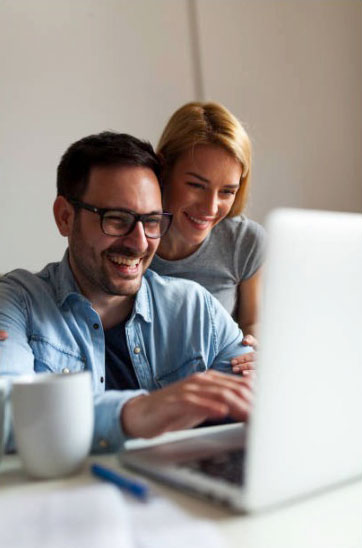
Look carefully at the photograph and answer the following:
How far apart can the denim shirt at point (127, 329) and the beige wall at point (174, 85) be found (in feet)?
4.07

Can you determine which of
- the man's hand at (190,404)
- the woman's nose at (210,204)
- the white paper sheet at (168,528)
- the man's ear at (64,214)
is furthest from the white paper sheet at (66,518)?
the woman's nose at (210,204)

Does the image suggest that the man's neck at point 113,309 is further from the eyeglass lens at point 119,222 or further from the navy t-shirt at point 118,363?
the eyeglass lens at point 119,222

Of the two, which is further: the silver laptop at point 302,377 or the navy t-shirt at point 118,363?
the navy t-shirt at point 118,363

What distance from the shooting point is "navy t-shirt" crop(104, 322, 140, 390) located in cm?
135

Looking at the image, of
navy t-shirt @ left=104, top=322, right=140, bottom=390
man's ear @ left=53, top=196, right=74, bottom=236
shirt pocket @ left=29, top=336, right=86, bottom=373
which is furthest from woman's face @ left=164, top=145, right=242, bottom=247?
shirt pocket @ left=29, top=336, right=86, bottom=373

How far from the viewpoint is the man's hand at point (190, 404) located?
76cm

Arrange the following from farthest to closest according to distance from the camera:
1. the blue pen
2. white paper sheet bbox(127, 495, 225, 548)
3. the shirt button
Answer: the shirt button
the blue pen
white paper sheet bbox(127, 495, 225, 548)

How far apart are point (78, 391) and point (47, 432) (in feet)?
0.19

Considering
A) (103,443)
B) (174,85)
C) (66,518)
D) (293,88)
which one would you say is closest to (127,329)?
(103,443)

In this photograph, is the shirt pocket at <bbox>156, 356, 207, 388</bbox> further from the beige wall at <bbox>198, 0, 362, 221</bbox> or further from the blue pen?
the beige wall at <bbox>198, 0, 362, 221</bbox>

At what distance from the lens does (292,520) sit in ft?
2.02

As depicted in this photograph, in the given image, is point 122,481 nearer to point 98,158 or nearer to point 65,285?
point 65,285

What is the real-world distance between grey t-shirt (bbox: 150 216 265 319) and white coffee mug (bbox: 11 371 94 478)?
124cm

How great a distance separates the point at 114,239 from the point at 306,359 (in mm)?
805
